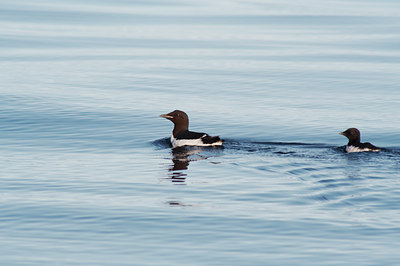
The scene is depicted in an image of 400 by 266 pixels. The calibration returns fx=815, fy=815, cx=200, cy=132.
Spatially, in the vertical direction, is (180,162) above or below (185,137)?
below

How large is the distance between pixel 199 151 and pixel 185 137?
0.82m

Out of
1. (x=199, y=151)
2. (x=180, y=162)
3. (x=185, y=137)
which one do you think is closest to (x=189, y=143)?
(x=185, y=137)

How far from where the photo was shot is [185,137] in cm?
1986

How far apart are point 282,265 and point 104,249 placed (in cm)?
251

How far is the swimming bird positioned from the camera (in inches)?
765

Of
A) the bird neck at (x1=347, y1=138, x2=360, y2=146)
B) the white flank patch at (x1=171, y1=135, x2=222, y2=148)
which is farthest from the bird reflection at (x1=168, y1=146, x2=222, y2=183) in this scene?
the bird neck at (x1=347, y1=138, x2=360, y2=146)

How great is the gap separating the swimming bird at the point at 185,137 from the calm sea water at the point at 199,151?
0.98 ft

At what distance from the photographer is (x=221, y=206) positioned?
13.6 m

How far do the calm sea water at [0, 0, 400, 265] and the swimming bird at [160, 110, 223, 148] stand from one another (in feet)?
0.98

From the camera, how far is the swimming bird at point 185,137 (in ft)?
63.7

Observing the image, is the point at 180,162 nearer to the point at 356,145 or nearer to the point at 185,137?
the point at 185,137

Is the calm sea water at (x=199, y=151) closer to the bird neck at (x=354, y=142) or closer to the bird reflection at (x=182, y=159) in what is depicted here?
the bird reflection at (x=182, y=159)

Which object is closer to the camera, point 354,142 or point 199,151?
point 354,142

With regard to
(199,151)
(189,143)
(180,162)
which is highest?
(189,143)
